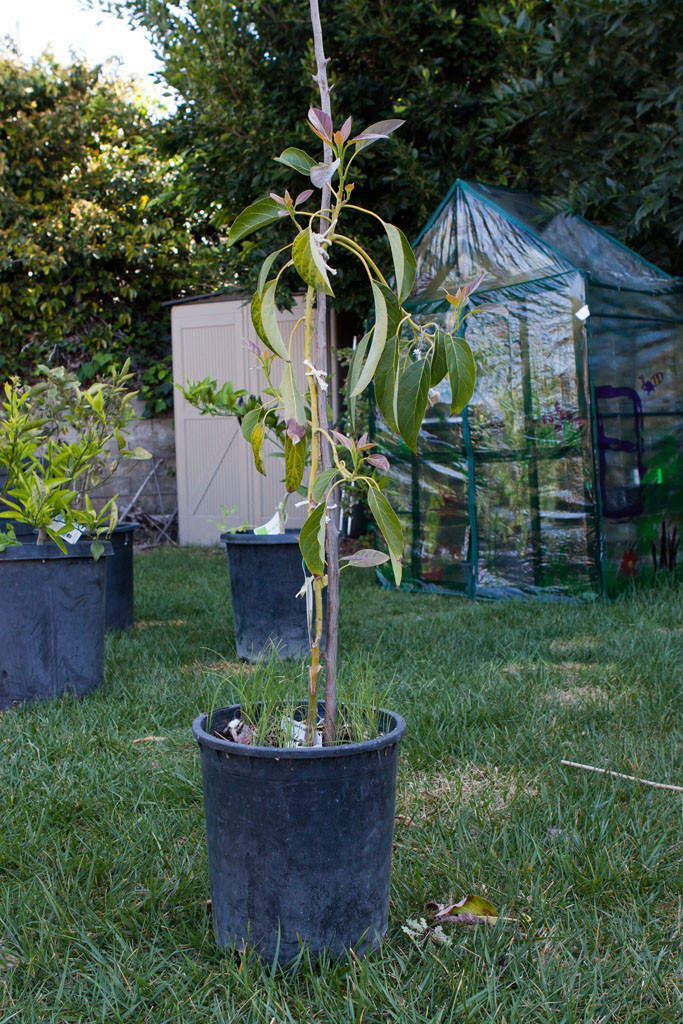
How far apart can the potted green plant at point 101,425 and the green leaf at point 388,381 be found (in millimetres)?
1747

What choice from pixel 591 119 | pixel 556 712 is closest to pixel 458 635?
pixel 556 712

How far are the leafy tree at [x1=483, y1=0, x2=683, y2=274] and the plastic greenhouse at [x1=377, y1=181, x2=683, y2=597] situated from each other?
29 cm

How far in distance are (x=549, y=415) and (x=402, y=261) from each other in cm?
341

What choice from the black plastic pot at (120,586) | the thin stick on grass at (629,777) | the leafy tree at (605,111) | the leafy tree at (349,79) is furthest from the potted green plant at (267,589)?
the leafy tree at (349,79)

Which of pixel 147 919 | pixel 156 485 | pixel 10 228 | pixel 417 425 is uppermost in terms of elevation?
pixel 10 228

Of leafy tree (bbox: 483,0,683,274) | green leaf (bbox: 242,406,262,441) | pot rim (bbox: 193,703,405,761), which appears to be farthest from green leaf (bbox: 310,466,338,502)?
leafy tree (bbox: 483,0,683,274)

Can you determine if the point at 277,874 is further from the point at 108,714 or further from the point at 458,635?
the point at 458,635

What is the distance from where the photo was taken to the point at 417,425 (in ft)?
4.33

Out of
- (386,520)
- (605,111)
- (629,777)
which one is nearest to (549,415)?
(605,111)

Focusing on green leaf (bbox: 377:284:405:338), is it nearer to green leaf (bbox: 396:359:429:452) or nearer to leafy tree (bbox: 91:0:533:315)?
green leaf (bbox: 396:359:429:452)

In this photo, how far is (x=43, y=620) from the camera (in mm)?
2752

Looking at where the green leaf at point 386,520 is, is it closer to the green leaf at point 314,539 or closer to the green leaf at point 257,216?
the green leaf at point 314,539

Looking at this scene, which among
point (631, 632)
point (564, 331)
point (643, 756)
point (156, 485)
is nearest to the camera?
point (643, 756)

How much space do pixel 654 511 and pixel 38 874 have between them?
3.86m
